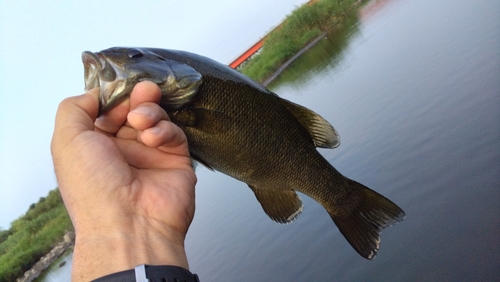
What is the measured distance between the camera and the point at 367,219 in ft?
11.1

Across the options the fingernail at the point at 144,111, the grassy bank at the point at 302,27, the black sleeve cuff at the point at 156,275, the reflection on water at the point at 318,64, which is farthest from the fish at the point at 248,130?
the grassy bank at the point at 302,27

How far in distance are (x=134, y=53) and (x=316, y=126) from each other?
1498mm

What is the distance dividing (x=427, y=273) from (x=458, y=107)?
182 inches

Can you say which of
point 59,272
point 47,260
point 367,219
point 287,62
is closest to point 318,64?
point 287,62

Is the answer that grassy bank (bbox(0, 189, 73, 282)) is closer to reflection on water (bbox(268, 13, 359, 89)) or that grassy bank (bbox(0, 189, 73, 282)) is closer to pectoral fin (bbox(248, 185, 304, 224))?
reflection on water (bbox(268, 13, 359, 89))

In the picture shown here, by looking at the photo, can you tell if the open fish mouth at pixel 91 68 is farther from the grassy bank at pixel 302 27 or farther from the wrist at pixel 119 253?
the grassy bank at pixel 302 27

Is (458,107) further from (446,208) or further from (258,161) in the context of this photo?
(258,161)

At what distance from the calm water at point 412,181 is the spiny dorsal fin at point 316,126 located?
3.61 metres

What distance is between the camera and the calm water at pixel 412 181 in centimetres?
619

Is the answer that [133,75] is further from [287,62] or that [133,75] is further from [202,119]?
[287,62]

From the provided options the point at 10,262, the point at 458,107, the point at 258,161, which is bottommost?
the point at 458,107

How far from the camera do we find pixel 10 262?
88.6 feet

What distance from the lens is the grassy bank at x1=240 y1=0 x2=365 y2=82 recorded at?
152 ft

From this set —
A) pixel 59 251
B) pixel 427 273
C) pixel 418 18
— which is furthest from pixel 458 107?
pixel 59 251
